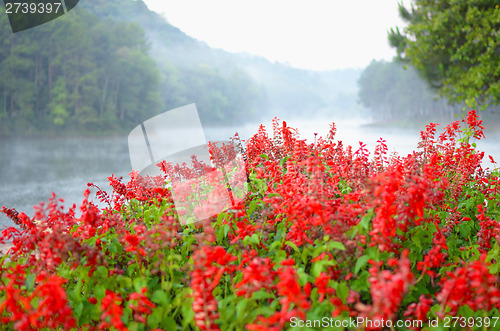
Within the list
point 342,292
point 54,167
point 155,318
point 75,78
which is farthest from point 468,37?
point 75,78

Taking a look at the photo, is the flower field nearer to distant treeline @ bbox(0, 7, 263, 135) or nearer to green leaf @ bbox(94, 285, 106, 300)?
green leaf @ bbox(94, 285, 106, 300)

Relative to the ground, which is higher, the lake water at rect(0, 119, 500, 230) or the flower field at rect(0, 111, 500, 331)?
the flower field at rect(0, 111, 500, 331)

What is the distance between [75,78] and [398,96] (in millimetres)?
53731

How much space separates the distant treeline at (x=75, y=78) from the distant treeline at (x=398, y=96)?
126 feet

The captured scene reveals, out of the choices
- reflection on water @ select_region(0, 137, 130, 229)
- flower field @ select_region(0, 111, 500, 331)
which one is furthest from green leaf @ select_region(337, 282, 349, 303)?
reflection on water @ select_region(0, 137, 130, 229)

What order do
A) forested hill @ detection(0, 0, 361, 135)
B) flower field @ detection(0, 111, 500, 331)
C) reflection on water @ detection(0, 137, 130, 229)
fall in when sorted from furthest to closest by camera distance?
forested hill @ detection(0, 0, 361, 135) → reflection on water @ detection(0, 137, 130, 229) → flower field @ detection(0, 111, 500, 331)

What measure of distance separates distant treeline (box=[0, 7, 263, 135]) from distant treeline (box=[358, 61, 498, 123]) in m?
38.3

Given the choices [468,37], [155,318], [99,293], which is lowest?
[155,318]

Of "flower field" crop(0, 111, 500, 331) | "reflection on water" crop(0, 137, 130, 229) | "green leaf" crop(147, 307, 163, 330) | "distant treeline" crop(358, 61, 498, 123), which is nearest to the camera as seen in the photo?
"flower field" crop(0, 111, 500, 331)

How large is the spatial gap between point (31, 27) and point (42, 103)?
779 centimetres

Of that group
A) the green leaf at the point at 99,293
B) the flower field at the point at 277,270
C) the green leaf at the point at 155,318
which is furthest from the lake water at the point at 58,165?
the green leaf at the point at 155,318

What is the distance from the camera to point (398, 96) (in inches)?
2729

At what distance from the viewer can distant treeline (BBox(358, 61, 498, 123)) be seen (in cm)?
5888

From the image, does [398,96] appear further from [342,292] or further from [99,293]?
[99,293]
